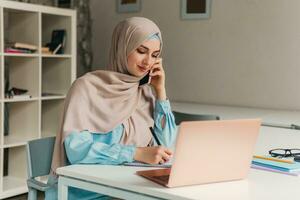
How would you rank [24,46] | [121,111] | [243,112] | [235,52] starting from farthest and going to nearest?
[235,52], [24,46], [243,112], [121,111]

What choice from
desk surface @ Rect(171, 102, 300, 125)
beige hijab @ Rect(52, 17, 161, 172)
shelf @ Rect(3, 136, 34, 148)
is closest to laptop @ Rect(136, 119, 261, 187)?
beige hijab @ Rect(52, 17, 161, 172)

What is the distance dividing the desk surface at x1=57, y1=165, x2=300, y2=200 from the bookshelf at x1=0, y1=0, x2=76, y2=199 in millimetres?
1870

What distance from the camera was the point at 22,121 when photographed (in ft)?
11.4

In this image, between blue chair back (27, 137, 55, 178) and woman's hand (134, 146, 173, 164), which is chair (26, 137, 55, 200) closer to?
blue chair back (27, 137, 55, 178)

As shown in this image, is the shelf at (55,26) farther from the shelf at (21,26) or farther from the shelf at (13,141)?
the shelf at (13,141)

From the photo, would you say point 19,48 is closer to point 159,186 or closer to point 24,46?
point 24,46

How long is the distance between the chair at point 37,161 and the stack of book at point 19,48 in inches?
61.9

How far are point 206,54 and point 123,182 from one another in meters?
2.52

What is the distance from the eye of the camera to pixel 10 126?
352cm

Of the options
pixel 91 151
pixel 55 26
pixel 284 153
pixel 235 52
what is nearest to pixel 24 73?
pixel 55 26

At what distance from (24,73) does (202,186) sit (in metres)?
2.46

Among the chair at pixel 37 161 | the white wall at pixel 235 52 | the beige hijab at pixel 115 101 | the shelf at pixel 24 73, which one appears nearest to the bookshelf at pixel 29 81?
the shelf at pixel 24 73

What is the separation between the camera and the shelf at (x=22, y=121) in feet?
11.1

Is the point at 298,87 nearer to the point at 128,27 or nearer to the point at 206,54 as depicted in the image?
the point at 206,54
